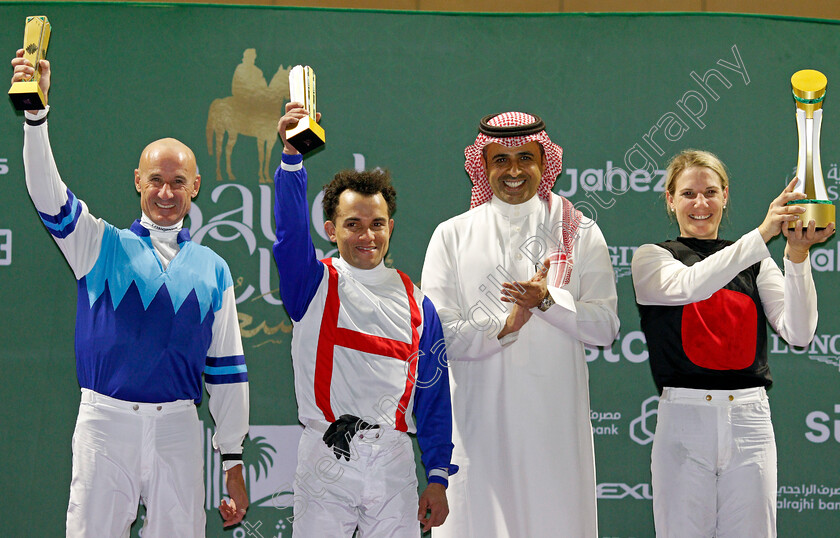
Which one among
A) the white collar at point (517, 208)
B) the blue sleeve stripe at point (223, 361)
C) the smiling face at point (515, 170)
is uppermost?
the smiling face at point (515, 170)

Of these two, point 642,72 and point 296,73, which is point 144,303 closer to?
point 296,73

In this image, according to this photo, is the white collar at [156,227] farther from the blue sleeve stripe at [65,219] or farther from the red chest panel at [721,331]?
the red chest panel at [721,331]

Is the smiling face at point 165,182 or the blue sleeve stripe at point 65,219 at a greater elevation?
the smiling face at point 165,182

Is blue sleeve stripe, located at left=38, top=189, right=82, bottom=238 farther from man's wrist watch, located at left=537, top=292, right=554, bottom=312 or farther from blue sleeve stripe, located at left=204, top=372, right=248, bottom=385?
man's wrist watch, located at left=537, top=292, right=554, bottom=312

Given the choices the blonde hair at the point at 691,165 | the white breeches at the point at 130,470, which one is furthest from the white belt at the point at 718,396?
the white breeches at the point at 130,470

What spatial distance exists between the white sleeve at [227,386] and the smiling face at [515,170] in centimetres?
121

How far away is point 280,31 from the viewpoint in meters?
4.32

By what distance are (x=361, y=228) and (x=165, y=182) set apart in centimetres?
80

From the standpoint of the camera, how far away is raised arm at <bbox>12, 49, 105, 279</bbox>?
2826 millimetres

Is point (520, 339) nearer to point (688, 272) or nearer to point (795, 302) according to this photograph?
point (688, 272)

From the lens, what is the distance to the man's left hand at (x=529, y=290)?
10.1ft

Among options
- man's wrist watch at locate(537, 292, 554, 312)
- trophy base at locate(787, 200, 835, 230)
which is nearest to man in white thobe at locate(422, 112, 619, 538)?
man's wrist watch at locate(537, 292, 554, 312)

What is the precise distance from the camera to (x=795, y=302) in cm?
325

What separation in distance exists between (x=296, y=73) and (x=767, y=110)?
274cm
